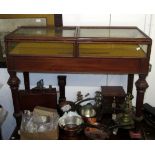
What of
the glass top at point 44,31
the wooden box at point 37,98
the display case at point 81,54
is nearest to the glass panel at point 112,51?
the display case at point 81,54

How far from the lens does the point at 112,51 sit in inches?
48.8

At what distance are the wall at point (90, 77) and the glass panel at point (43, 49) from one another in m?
0.29

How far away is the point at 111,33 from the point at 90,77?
44cm

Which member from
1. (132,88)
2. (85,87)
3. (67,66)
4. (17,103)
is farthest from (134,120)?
(17,103)

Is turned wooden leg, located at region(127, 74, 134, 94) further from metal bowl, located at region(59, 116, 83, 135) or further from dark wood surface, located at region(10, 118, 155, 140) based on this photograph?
metal bowl, located at region(59, 116, 83, 135)

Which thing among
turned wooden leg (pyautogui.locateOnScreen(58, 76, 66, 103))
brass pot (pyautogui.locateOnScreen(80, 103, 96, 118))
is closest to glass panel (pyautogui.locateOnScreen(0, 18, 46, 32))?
turned wooden leg (pyautogui.locateOnScreen(58, 76, 66, 103))

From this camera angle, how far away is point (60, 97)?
1650 millimetres

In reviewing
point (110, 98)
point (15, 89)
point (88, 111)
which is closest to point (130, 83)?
point (110, 98)

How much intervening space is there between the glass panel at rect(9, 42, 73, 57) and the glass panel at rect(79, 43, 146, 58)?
0.27 ft

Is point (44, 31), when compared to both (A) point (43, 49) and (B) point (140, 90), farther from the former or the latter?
(B) point (140, 90)

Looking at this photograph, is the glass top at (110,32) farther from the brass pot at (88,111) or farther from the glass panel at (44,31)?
the brass pot at (88,111)

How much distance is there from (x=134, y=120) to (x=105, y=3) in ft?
3.87
